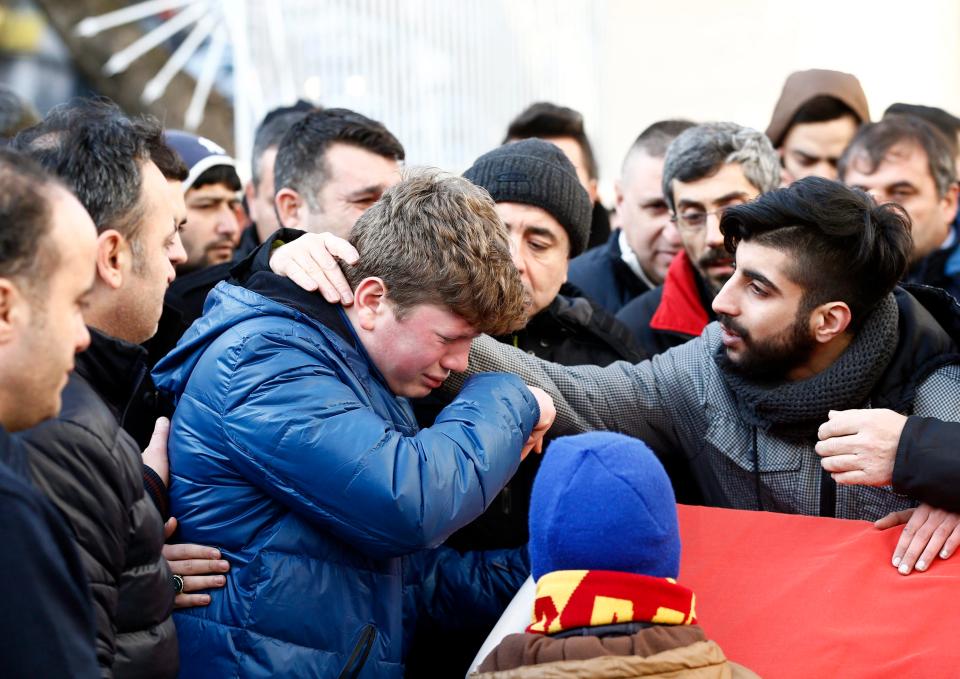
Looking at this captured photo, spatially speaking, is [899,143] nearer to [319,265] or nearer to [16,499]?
[319,265]

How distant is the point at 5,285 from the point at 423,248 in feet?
3.50

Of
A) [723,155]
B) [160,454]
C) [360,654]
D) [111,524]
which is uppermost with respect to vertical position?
[723,155]

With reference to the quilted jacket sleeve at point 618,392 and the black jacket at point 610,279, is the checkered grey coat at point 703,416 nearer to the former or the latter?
the quilted jacket sleeve at point 618,392

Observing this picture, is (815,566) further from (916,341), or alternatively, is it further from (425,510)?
(425,510)

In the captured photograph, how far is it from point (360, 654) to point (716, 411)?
4.35 ft

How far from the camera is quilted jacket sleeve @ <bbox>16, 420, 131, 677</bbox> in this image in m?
1.93

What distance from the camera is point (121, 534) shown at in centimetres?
204

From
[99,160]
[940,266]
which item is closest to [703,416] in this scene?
[99,160]

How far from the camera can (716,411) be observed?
10.7ft

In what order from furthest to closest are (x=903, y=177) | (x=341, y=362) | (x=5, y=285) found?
(x=903, y=177)
(x=341, y=362)
(x=5, y=285)

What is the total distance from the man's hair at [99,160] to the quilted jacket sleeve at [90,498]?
611mm

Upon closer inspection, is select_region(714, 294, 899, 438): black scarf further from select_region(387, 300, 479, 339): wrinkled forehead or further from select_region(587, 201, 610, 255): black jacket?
select_region(587, 201, 610, 255): black jacket

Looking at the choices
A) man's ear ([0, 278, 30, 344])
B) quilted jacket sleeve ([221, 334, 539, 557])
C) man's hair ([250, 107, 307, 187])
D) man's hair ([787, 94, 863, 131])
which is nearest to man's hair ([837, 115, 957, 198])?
man's hair ([787, 94, 863, 131])

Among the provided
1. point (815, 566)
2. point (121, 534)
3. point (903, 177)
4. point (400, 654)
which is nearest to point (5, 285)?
point (121, 534)
